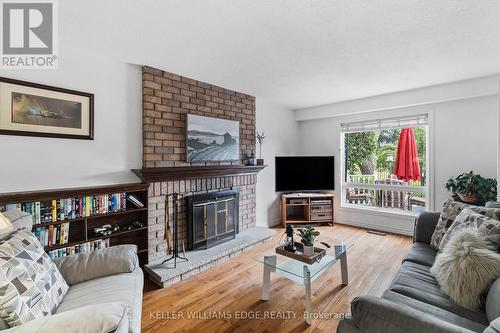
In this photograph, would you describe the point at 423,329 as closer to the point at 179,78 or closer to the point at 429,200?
the point at 179,78

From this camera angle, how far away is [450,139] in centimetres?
358

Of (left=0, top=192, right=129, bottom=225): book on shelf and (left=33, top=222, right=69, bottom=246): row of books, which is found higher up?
(left=0, top=192, right=129, bottom=225): book on shelf

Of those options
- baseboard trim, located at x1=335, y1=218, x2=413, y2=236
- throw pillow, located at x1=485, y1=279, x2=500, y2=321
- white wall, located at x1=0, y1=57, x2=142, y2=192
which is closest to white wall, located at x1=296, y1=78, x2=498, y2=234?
baseboard trim, located at x1=335, y1=218, x2=413, y2=236

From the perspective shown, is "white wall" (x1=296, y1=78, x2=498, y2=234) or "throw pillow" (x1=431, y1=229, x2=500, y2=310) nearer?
"throw pillow" (x1=431, y1=229, x2=500, y2=310)

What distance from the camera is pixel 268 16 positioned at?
1.76 metres

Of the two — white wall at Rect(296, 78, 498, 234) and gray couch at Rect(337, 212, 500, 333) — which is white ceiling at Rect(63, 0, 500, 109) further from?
gray couch at Rect(337, 212, 500, 333)

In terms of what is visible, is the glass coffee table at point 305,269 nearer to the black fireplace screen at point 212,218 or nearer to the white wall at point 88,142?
the black fireplace screen at point 212,218

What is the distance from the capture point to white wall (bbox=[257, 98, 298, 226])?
4276 millimetres

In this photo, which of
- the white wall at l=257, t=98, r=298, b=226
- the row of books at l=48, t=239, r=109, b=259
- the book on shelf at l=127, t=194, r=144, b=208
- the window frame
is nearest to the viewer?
the row of books at l=48, t=239, r=109, b=259

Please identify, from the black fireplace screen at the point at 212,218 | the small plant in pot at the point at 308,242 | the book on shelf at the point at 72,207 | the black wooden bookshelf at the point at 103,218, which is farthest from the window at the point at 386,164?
the book on shelf at the point at 72,207

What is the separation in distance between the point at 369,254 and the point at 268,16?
300 cm

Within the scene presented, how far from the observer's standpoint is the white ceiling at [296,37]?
65.6 inches

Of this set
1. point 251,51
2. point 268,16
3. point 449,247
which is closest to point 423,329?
point 449,247

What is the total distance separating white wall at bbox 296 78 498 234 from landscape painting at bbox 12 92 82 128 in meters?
3.90
